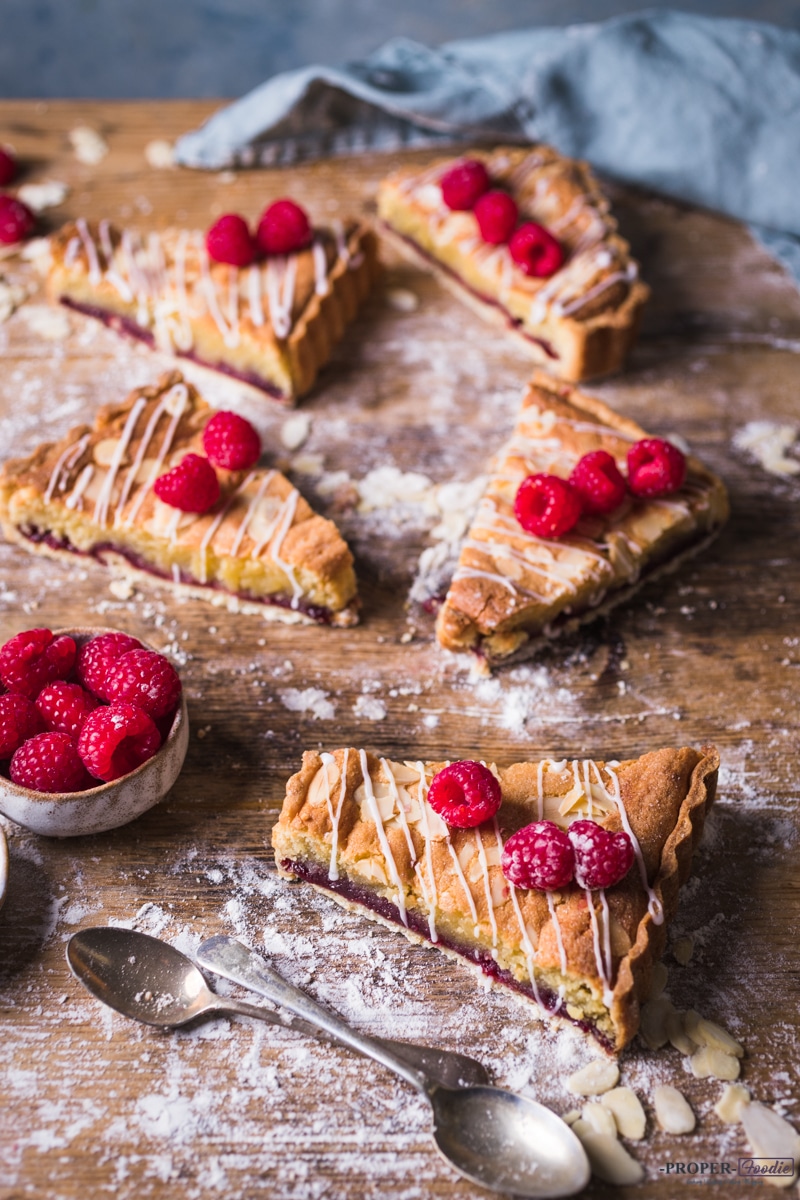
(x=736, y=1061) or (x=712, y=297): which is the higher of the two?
(x=712, y=297)

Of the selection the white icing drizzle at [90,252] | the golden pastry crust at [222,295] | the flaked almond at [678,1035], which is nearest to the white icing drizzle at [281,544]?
the golden pastry crust at [222,295]

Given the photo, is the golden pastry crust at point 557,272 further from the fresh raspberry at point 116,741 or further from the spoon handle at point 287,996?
the spoon handle at point 287,996

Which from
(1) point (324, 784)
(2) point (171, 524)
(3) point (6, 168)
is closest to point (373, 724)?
(1) point (324, 784)

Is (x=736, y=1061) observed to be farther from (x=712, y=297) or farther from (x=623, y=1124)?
(x=712, y=297)

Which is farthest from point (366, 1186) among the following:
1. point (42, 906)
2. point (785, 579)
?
point (785, 579)

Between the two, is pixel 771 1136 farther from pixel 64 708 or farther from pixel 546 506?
pixel 64 708

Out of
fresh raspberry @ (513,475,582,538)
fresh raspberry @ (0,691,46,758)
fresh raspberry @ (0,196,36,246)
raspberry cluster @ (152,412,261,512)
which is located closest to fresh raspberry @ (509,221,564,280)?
fresh raspberry @ (513,475,582,538)

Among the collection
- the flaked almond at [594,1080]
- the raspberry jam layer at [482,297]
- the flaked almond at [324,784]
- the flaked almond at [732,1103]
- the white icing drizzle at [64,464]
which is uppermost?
the raspberry jam layer at [482,297]
